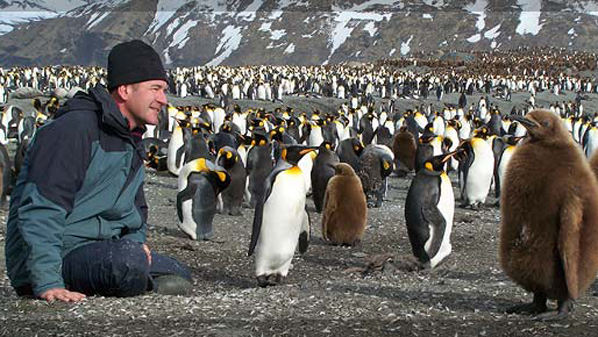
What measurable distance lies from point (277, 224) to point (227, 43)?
92542mm

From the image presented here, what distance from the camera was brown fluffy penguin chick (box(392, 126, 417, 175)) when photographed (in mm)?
15141

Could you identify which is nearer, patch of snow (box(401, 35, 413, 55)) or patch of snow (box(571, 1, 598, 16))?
patch of snow (box(401, 35, 413, 55))

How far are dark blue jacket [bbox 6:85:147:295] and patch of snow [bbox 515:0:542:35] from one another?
3427 inches

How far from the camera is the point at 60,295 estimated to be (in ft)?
11.1

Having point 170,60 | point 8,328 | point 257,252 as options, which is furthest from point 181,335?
point 170,60

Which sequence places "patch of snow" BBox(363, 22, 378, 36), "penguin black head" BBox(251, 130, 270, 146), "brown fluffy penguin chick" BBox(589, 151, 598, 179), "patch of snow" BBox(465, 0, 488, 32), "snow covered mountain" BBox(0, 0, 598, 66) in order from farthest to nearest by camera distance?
"patch of snow" BBox(363, 22, 378, 36) → "patch of snow" BBox(465, 0, 488, 32) → "snow covered mountain" BBox(0, 0, 598, 66) → "penguin black head" BBox(251, 130, 270, 146) → "brown fluffy penguin chick" BBox(589, 151, 598, 179)

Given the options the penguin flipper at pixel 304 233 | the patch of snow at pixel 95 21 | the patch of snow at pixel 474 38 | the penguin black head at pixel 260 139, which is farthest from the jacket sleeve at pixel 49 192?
the patch of snow at pixel 95 21

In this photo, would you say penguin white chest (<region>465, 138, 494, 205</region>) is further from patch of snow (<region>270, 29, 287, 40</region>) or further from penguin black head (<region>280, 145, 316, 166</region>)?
patch of snow (<region>270, 29, 287, 40</region>)

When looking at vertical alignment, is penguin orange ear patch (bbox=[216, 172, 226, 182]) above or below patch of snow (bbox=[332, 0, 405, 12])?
below

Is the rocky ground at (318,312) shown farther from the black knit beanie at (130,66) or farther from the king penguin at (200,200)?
the king penguin at (200,200)

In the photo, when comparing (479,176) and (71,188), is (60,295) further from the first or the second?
(479,176)

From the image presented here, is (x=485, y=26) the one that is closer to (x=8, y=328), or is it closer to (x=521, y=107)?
(x=521, y=107)

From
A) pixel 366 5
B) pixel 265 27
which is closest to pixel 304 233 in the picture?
pixel 265 27

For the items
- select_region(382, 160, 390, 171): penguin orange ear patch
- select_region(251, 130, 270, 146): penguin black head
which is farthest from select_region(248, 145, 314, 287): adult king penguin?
select_region(382, 160, 390, 171): penguin orange ear patch
